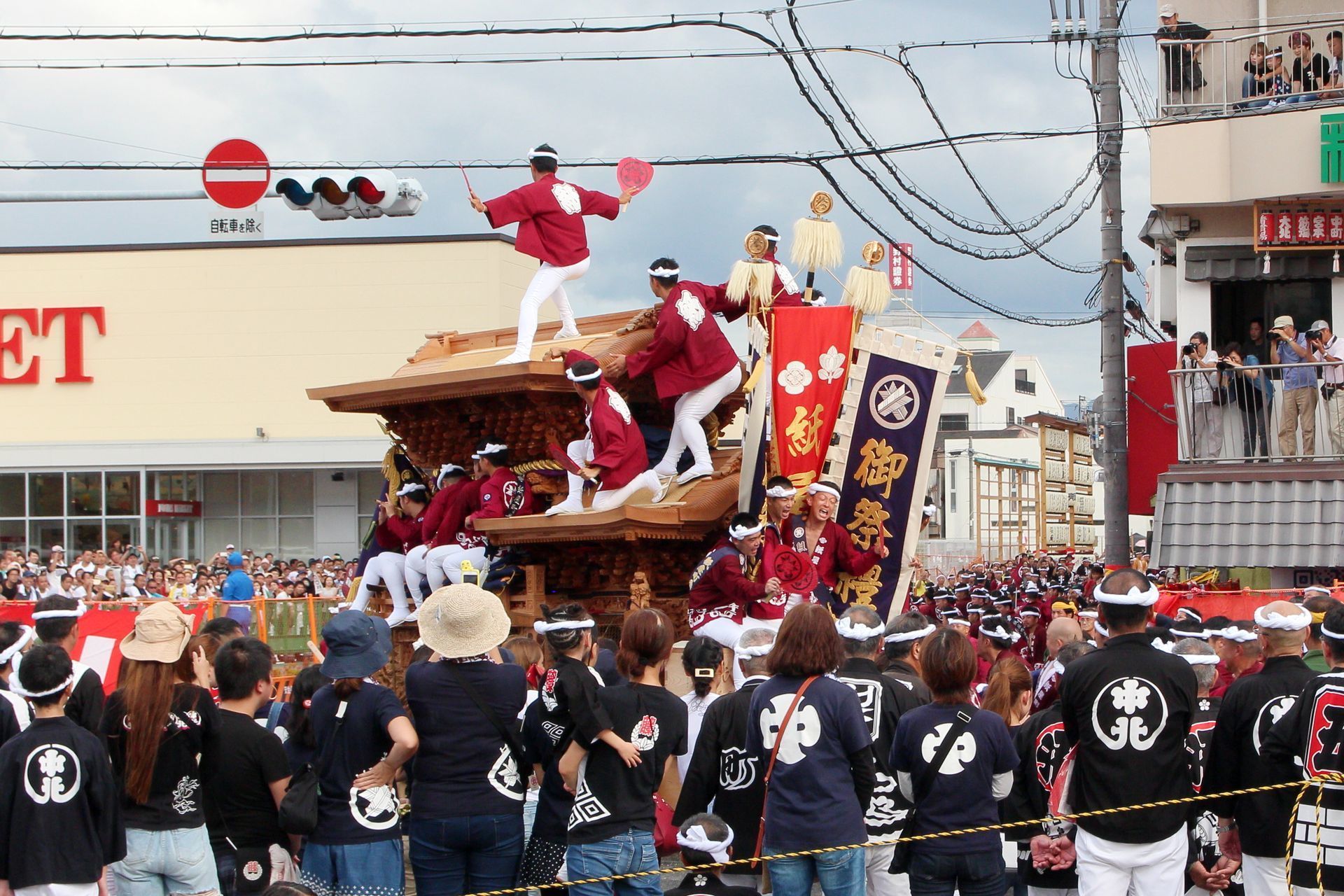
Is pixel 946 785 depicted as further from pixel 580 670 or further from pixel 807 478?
pixel 807 478

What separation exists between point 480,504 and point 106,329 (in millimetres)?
22602

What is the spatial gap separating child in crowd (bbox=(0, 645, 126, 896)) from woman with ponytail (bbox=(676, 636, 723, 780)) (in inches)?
98.2

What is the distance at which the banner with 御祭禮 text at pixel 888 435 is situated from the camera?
429 inches

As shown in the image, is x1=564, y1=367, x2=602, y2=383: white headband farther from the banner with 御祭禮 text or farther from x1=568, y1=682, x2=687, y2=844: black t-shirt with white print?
x1=568, y1=682, x2=687, y2=844: black t-shirt with white print

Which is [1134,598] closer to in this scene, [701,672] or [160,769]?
[701,672]

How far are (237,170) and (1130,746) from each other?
8912mm

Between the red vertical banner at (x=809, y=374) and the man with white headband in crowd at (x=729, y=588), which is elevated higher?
the red vertical banner at (x=809, y=374)

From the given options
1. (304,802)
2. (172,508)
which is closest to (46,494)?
(172,508)

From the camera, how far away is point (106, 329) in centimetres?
3156

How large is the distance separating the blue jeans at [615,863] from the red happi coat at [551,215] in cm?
652

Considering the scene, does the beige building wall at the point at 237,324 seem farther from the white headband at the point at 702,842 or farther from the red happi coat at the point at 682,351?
the white headband at the point at 702,842

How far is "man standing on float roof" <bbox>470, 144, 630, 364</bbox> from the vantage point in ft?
37.2

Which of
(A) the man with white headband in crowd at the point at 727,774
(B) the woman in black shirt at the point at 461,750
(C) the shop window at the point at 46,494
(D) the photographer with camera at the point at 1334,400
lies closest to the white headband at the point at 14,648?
(B) the woman in black shirt at the point at 461,750

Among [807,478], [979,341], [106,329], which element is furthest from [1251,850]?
[979,341]
